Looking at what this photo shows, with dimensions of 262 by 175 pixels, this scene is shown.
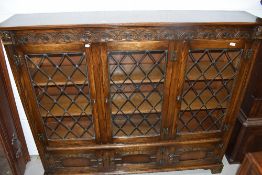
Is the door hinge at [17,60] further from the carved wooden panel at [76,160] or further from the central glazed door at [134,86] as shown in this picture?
the carved wooden panel at [76,160]

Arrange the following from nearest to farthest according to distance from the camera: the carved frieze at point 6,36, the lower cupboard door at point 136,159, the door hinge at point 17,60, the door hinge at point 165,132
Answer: the carved frieze at point 6,36, the door hinge at point 17,60, the door hinge at point 165,132, the lower cupboard door at point 136,159

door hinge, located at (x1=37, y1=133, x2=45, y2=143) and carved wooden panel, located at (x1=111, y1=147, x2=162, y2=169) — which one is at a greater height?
door hinge, located at (x1=37, y1=133, x2=45, y2=143)

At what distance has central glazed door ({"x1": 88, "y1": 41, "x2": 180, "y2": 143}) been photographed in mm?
1575

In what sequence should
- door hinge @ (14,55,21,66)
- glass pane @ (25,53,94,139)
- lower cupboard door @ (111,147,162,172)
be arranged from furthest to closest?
1. lower cupboard door @ (111,147,162,172)
2. glass pane @ (25,53,94,139)
3. door hinge @ (14,55,21,66)

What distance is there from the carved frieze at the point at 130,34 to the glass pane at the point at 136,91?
126 millimetres

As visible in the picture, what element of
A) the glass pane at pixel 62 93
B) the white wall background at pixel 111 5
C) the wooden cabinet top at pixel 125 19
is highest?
the white wall background at pixel 111 5

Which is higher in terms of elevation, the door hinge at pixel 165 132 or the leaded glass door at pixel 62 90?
the leaded glass door at pixel 62 90

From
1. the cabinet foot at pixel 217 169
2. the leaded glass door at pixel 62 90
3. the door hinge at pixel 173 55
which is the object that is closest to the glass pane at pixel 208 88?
Result: the door hinge at pixel 173 55

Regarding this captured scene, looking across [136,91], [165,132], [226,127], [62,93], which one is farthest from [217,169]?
[62,93]

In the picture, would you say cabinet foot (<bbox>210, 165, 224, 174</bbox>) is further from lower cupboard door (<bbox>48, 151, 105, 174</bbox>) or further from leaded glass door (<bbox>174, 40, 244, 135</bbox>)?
lower cupboard door (<bbox>48, 151, 105, 174</bbox>)

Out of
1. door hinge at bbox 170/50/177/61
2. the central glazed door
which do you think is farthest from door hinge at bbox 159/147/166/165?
door hinge at bbox 170/50/177/61

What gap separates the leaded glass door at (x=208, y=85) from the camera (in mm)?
1648

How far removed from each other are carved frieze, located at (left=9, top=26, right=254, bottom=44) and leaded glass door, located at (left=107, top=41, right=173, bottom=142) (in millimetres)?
57

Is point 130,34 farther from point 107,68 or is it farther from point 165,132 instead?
point 165,132
